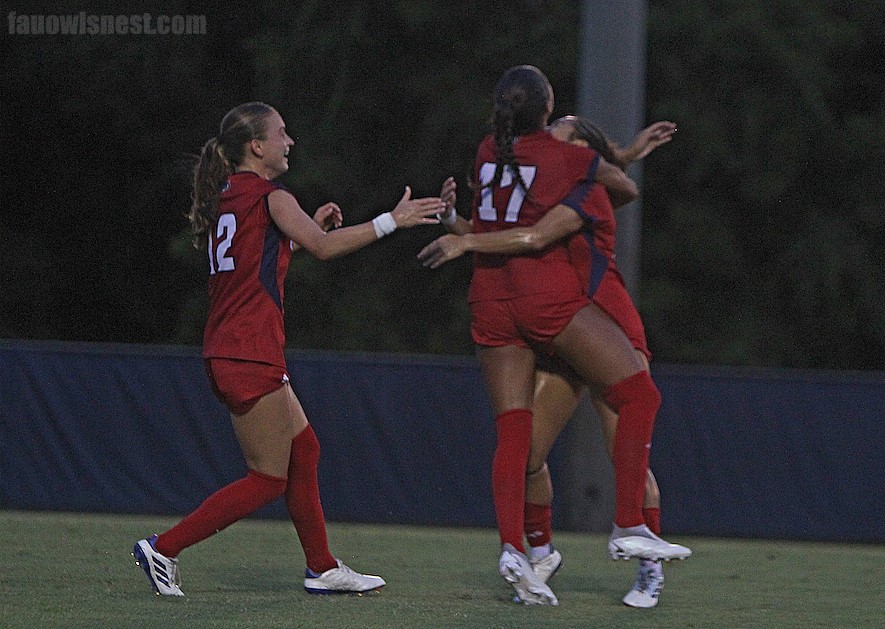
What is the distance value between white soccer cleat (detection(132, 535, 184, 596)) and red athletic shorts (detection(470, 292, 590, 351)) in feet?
4.38

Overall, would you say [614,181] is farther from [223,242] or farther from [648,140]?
[223,242]

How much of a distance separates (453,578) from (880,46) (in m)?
14.6

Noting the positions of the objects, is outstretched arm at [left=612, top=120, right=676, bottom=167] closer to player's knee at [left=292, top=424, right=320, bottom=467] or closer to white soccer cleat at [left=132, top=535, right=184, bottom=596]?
player's knee at [left=292, top=424, right=320, bottom=467]

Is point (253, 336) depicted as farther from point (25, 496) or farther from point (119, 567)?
point (25, 496)

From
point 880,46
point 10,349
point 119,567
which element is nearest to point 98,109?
point 880,46

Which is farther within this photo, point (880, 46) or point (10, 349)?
point (880, 46)

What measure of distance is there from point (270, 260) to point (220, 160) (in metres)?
0.44

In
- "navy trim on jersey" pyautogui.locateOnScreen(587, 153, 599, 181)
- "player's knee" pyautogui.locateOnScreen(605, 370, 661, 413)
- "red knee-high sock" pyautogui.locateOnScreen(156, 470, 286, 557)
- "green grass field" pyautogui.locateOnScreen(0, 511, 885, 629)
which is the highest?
"navy trim on jersey" pyautogui.locateOnScreen(587, 153, 599, 181)

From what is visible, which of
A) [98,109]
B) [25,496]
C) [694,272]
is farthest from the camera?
[98,109]

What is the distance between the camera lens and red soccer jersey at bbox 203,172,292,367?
5.05 m

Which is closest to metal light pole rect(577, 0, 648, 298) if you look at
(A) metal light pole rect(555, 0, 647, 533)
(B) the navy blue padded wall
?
(A) metal light pole rect(555, 0, 647, 533)

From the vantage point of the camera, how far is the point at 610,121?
33.0ft

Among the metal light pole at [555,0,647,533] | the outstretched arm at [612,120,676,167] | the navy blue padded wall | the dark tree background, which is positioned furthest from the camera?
the dark tree background

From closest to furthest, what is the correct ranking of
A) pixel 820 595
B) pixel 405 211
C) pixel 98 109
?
1. pixel 405 211
2. pixel 820 595
3. pixel 98 109
